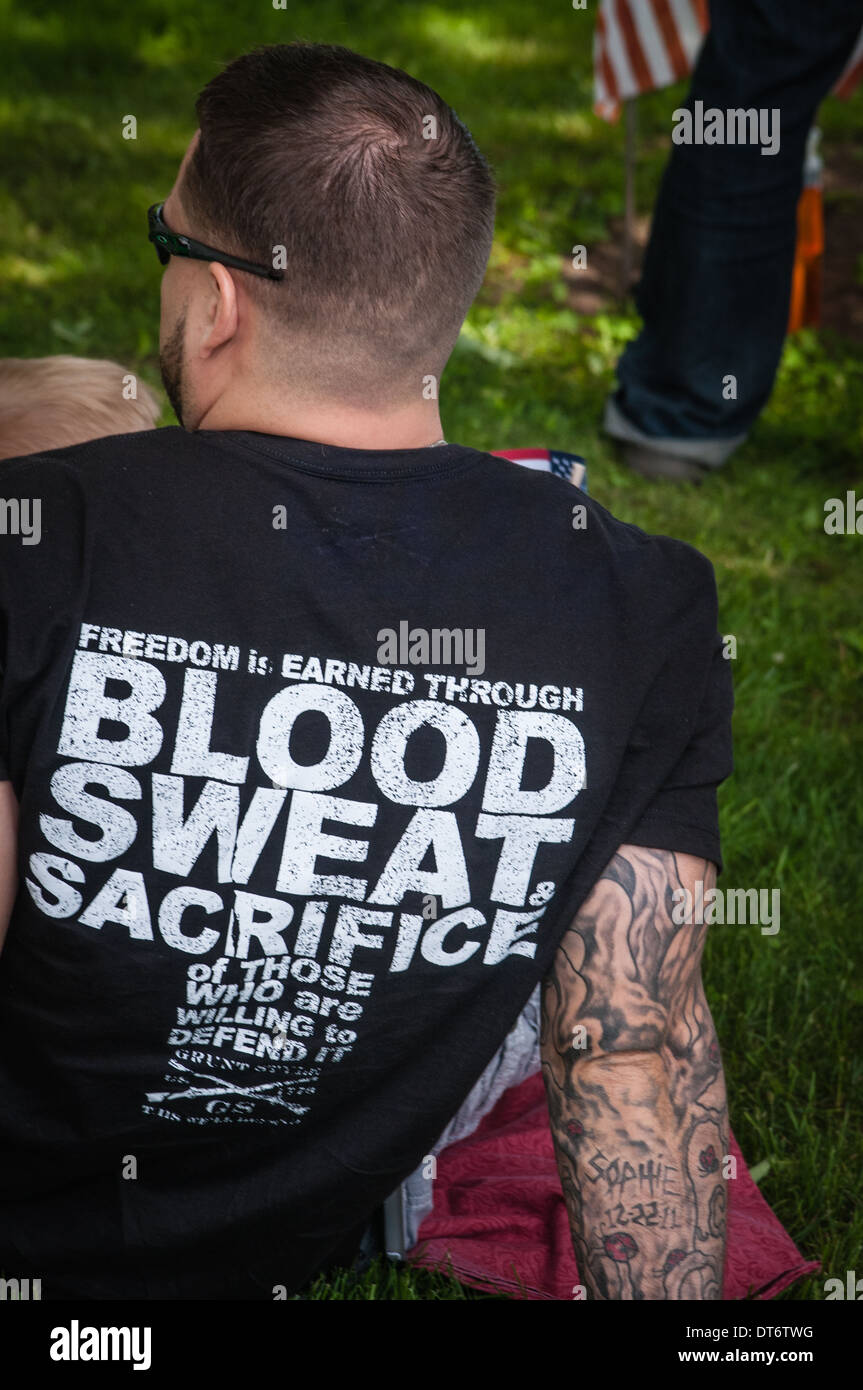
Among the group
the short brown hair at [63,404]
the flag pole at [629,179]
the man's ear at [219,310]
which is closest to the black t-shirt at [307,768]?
the man's ear at [219,310]

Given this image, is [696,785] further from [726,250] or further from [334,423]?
[726,250]

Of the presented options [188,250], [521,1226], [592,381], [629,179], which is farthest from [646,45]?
[521,1226]

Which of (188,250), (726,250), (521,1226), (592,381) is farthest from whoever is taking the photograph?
(592,381)

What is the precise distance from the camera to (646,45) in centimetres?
571

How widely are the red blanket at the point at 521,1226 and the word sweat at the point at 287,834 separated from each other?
74 centimetres

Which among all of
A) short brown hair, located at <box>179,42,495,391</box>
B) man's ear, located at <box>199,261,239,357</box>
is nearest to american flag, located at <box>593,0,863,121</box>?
short brown hair, located at <box>179,42,495,391</box>

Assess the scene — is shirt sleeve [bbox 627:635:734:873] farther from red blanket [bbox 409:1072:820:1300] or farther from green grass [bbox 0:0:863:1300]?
green grass [bbox 0:0:863:1300]

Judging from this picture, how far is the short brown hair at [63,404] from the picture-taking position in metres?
2.32

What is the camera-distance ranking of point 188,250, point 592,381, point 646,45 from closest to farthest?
point 188,250
point 592,381
point 646,45

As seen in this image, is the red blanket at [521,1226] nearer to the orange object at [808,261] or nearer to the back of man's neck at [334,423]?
the back of man's neck at [334,423]

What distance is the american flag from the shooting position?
18.5 feet

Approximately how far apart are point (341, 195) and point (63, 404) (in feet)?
3.08

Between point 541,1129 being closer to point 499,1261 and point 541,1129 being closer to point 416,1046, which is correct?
point 499,1261
